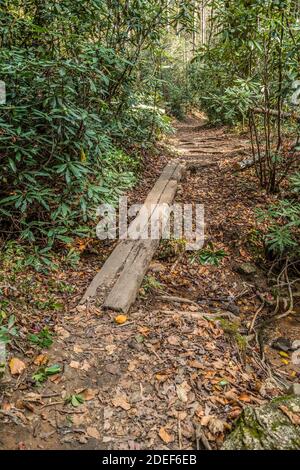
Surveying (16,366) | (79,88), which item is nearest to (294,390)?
(16,366)

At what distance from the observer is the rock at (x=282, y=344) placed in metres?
3.21

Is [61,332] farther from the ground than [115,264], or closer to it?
closer to it

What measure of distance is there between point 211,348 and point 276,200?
11.1 ft

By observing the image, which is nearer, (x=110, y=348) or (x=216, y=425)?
(x=216, y=425)

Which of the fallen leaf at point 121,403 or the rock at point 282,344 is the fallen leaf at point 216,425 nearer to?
the fallen leaf at point 121,403

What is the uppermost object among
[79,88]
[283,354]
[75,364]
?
[79,88]

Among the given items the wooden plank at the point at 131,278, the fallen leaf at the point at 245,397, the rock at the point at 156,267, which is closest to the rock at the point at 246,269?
the rock at the point at 156,267

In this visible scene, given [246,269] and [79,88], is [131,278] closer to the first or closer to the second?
[246,269]

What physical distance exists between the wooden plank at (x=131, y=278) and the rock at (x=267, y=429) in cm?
145

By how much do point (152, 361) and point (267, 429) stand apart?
3.09 ft

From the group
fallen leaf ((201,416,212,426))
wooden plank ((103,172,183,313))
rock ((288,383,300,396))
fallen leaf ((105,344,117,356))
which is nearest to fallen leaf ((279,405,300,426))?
rock ((288,383,300,396))

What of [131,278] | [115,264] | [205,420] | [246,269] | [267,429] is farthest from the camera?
[246,269]

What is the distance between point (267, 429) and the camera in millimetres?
1840

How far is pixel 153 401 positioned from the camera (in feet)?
7.26
